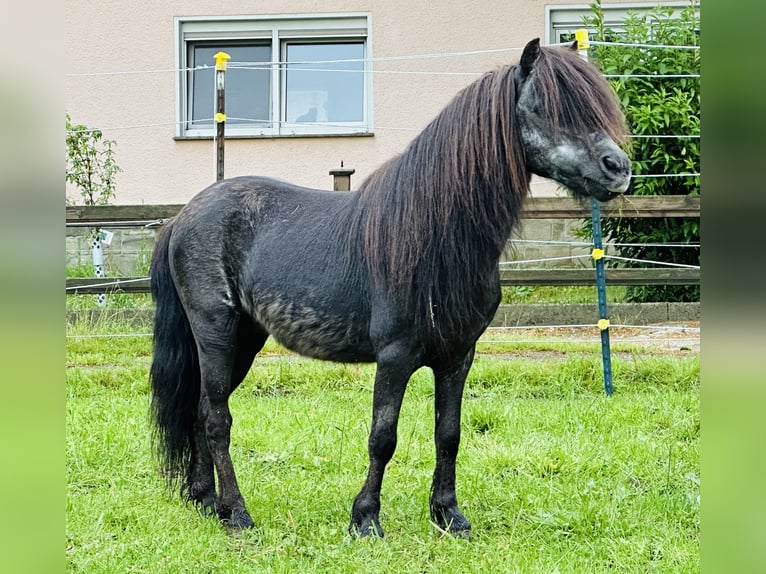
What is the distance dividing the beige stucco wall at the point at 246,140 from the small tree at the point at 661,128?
2.36 metres

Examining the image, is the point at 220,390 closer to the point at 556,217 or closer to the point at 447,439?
the point at 447,439

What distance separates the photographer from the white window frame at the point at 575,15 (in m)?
10.3

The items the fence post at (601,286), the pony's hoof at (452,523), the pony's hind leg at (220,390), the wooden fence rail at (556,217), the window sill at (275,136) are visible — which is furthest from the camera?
the window sill at (275,136)

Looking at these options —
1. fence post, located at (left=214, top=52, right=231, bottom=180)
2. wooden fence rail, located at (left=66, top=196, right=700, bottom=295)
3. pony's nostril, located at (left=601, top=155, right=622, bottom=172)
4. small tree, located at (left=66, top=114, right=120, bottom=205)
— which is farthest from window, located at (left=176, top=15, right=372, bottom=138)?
pony's nostril, located at (left=601, top=155, right=622, bottom=172)

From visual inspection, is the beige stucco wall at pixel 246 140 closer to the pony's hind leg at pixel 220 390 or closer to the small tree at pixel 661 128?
the small tree at pixel 661 128

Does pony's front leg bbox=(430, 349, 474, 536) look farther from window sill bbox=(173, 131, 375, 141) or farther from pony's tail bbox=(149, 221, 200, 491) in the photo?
window sill bbox=(173, 131, 375, 141)

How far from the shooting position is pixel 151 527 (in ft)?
13.4

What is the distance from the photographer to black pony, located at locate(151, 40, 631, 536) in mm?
3602

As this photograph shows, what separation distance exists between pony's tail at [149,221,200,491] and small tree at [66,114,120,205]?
5.60m

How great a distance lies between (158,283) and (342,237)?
1.25 metres

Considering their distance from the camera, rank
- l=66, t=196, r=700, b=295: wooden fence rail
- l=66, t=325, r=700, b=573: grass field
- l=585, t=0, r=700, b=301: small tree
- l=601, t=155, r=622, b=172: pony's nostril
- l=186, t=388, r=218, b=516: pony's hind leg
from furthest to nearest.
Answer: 1. l=585, t=0, r=700, b=301: small tree
2. l=66, t=196, r=700, b=295: wooden fence rail
3. l=186, t=388, r=218, b=516: pony's hind leg
4. l=66, t=325, r=700, b=573: grass field
5. l=601, t=155, r=622, b=172: pony's nostril

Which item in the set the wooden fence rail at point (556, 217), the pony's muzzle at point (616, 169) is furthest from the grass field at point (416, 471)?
the pony's muzzle at point (616, 169)

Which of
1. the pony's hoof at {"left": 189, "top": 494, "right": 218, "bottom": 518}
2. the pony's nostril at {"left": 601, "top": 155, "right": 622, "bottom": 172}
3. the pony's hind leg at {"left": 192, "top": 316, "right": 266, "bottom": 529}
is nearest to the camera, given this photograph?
the pony's nostril at {"left": 601, "top": 155, "right": 622, "bottom": 172}
